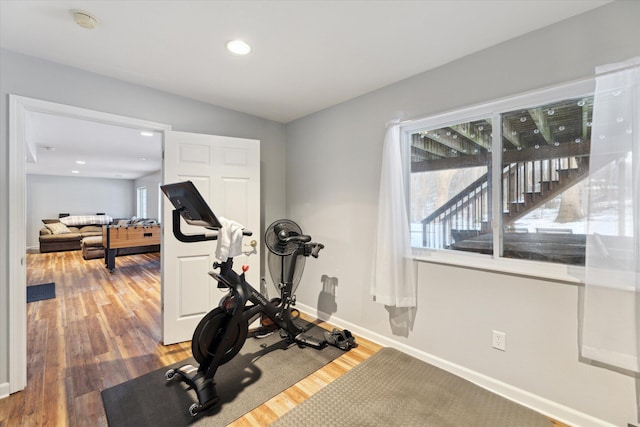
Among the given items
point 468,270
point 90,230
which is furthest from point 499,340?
point 90,230

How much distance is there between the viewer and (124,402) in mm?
1762

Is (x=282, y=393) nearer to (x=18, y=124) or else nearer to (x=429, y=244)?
(x=429, y=244)

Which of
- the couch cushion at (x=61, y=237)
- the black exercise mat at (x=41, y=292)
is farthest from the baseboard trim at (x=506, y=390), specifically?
the couch cushion at (x=61, y=237)

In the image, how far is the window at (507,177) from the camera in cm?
169

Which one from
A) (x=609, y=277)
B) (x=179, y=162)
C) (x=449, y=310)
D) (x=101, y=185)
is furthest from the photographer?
(x=101, y=185)

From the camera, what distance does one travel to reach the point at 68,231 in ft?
26.2

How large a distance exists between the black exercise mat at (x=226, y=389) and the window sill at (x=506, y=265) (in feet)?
3.83

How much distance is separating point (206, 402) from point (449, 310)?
1785 mm

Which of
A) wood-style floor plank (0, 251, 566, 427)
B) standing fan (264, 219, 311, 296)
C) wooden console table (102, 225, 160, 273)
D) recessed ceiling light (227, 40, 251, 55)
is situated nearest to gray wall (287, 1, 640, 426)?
wood-style floor plank (0, 251, 566, 427)

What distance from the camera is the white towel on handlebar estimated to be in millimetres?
1799

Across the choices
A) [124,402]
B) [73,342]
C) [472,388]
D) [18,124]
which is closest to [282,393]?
[124,402]

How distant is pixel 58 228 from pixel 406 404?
10065 mm

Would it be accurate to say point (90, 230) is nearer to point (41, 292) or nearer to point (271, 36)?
point (41, 292)

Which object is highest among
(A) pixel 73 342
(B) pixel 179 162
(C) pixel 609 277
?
(B) pixel 179 162
